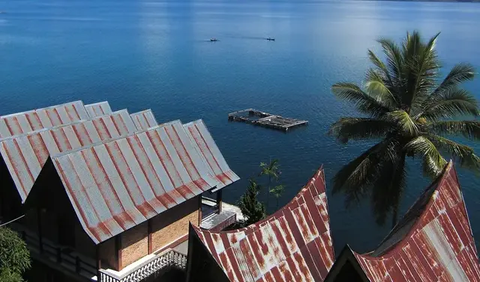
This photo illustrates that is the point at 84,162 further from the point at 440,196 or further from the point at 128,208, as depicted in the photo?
the point at 440,196

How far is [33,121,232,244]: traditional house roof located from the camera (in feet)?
82.8

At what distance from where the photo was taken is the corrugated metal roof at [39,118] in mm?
31359

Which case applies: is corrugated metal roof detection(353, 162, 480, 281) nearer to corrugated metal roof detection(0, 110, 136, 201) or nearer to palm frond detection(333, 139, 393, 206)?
palm frond detection(333, 139, 393, 206)

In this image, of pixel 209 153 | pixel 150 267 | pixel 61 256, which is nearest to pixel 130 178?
pixel 150 267

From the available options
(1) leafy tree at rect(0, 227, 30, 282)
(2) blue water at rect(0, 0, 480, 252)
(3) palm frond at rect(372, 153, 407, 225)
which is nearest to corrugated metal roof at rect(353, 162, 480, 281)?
(3) palm frond at rect(372, 153, 407, 225)

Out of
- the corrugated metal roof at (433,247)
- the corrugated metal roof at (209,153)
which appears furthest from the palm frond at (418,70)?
the corrugated metal roof at (209,153)

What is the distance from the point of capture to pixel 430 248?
15188 mm

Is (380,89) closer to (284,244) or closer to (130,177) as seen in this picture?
(284,244)

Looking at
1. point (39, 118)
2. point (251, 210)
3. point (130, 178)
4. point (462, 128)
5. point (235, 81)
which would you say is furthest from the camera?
point (235, 81)

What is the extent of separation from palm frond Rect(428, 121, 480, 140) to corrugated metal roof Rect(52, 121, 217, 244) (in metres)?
13.0

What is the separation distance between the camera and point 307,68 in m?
110

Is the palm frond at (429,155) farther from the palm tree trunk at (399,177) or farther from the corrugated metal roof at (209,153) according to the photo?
the corrugated metal roof at (209,153)

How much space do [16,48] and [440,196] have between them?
13876 cm

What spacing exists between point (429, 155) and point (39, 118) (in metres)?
23.4
